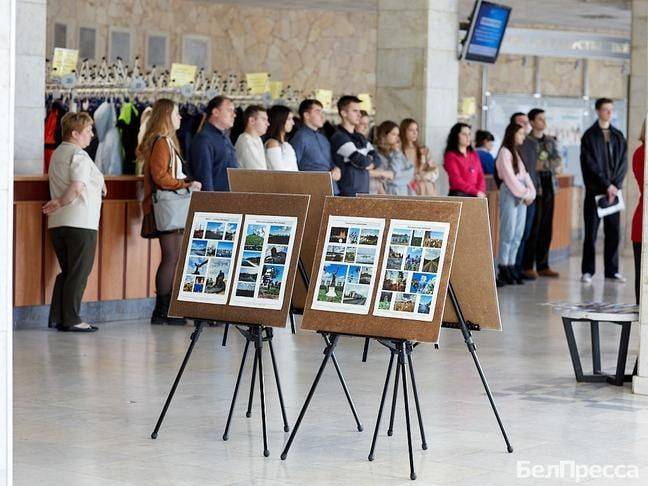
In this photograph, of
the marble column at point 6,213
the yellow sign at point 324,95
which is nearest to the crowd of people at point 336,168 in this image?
the yellow sign at point 324,95

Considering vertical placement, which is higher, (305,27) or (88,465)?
(305,27)

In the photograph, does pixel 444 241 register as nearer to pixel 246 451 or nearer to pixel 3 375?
pixel 246 451

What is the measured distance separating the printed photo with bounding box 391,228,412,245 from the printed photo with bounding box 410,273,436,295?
0.14 meters

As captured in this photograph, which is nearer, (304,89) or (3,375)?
(3,375)

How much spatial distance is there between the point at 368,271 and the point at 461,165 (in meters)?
6.96

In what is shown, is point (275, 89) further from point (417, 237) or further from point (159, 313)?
point (417, 237)

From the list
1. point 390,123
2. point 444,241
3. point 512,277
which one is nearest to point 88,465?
point 444,241

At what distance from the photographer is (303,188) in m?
6.24

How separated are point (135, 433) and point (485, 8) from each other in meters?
8.39

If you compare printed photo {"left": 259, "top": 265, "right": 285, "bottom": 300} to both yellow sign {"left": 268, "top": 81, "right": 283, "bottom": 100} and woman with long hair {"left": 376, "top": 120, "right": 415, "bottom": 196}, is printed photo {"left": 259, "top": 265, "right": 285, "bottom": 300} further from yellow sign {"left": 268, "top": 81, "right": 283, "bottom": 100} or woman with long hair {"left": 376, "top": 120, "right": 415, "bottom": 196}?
yellow sign {"left": 268, "top": 81, "right": 283, "bottom": 100}

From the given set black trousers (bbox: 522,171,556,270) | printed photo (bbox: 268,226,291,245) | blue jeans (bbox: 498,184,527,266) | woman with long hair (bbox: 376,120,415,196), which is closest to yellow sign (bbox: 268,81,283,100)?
black trousers (bbox: 522,171,556,270)

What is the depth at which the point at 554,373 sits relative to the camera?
7.91 meters

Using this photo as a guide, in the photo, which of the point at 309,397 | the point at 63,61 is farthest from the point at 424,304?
the point at 63,61

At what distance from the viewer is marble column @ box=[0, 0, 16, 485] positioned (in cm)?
457
